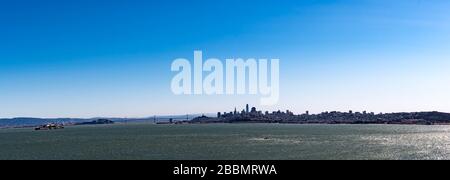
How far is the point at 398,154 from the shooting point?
74312mm

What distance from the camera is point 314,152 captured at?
250 ft
